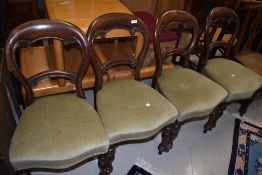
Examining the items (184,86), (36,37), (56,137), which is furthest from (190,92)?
(36,37)

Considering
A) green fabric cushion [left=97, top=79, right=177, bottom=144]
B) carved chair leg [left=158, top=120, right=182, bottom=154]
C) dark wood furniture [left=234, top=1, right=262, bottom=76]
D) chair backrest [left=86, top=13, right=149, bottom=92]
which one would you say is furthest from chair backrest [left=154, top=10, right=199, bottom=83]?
dark wood furniture [left=234, top=1, right=262, bottom=76]

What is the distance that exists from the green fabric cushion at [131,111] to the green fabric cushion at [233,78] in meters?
0.58

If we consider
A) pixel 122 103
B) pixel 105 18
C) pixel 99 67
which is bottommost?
pixel 122 103

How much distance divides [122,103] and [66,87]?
0.57 meters

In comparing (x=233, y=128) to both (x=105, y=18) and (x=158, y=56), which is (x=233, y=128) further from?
(x=105, y=18)

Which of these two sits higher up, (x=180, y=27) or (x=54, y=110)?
(x=180, y=27)

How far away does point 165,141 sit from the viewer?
Answer: 160cm

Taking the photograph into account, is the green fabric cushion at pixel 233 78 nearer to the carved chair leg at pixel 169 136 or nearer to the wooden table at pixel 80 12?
the carved chair leg at pixel 169 136

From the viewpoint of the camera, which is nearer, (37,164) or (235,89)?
(37,164)

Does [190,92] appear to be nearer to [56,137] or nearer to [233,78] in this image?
[233,78]

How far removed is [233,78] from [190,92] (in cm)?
48

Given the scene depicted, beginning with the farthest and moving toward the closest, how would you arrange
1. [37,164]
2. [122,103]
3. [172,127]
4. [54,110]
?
[172,127], [122,103], [54,110], [37,164]

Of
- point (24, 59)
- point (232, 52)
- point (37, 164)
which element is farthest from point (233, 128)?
point (24, 59)

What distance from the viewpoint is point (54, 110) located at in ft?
3.95
